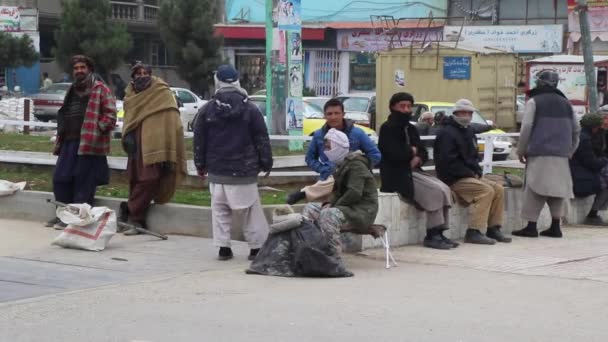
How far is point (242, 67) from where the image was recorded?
165 ft

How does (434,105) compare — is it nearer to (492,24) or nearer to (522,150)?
(522,150)

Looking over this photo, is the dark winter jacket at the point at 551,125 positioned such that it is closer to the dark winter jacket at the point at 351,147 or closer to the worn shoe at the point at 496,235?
the worn shoe at the point at 496,235

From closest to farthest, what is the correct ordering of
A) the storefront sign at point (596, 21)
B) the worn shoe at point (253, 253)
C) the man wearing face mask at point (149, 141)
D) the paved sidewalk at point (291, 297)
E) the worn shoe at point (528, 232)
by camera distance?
the paved sidewalk at point (291, 297)
the worn shoe at point (253, 253)
the man wearing face mask at point (149, 141)
the worn shoe at point (528, 232)
the storefront sign at point (596, 21)

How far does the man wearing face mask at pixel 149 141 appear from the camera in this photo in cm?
1138

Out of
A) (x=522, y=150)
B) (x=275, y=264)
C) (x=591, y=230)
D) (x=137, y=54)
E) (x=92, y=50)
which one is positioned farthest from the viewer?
(x=137, y=54)

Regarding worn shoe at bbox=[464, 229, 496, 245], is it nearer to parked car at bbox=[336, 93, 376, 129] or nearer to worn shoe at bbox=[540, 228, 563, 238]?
worn shoe at bbox=[540, 228, 563, 238]

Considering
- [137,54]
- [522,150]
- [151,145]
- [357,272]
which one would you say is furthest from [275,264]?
[137,54]

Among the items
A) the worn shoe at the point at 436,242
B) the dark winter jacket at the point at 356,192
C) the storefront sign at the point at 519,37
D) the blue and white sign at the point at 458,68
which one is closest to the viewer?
the dark winter jacket at the point at 356,192

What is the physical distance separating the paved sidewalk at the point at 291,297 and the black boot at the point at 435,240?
153mm

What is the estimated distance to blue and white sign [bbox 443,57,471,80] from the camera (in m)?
31.1

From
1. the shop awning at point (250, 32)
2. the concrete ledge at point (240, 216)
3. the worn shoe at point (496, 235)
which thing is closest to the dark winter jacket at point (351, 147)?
the concrete ledge at point (240, 216)

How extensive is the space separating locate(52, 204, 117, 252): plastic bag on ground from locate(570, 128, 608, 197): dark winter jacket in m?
5.88

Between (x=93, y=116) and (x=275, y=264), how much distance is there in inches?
124

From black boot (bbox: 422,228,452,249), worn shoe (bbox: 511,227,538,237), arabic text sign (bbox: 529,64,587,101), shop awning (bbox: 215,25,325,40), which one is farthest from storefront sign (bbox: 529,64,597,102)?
black boot (bbox: 422,228,452,249)
